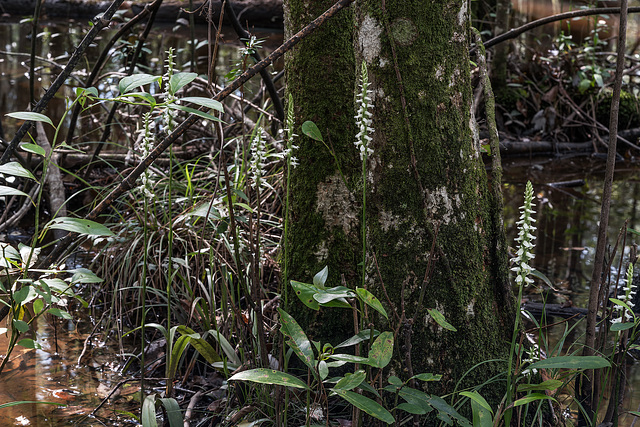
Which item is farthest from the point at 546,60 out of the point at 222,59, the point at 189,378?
the point at 189,378

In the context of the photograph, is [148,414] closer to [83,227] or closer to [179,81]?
[83,227]

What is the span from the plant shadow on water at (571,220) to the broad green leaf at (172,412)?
1205 mm

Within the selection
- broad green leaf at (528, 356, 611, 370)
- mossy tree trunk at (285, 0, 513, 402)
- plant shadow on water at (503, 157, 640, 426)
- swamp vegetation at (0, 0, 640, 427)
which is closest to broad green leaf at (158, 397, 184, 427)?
swamp vegetation at (0, 0, 640, 427)

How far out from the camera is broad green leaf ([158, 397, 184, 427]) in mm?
1546

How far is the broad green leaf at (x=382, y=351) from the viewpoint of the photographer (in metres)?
1.17

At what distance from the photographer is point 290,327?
1.27 m

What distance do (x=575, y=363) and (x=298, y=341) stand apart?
1.80 feet

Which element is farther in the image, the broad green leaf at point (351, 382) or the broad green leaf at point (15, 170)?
the broad green leaf at point (15, 170)

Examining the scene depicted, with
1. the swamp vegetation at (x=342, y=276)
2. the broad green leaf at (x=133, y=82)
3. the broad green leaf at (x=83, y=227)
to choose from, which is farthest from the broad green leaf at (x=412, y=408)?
the broad green leaf at (x=133, y=82)

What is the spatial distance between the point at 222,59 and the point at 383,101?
21.7 ft

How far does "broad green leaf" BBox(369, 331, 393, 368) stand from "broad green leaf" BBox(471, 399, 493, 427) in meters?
0.20

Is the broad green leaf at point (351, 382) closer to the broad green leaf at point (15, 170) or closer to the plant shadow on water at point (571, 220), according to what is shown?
the broad green leaf at point (15, 170)

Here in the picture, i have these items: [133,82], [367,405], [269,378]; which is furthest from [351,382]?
[133,82]

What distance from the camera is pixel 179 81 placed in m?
1.17
